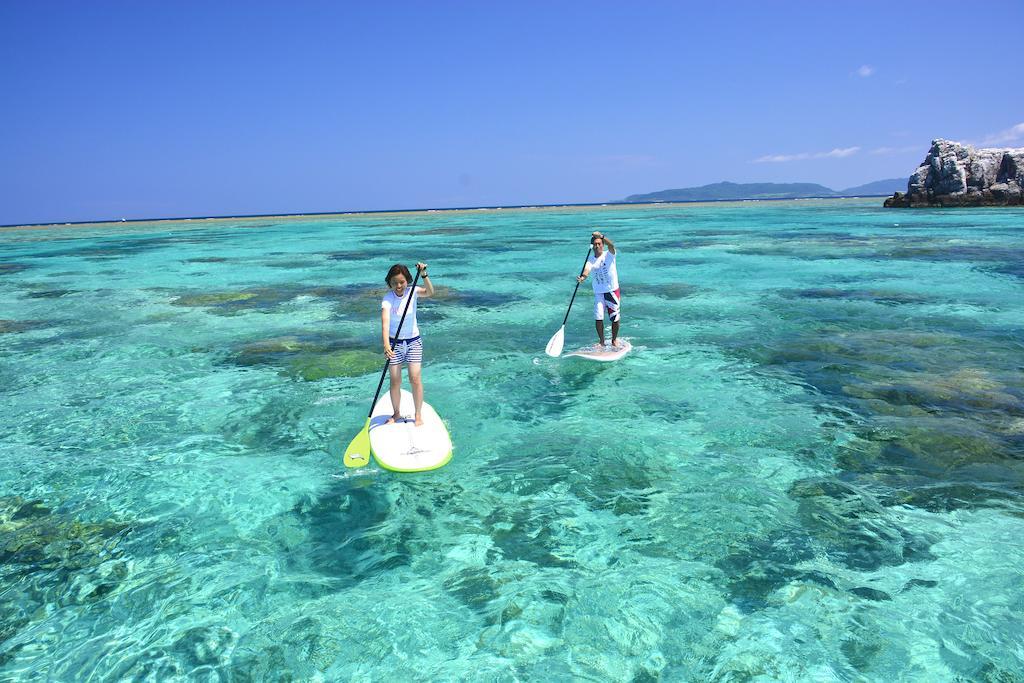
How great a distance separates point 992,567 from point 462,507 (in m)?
5.38

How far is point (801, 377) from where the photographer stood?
11.8m

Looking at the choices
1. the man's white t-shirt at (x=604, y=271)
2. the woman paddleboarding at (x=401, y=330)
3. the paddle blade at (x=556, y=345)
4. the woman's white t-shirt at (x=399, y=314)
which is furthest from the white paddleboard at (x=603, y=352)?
the woman's white t-shirt at (x=399, y=314)

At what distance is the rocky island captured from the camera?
79.9 meters

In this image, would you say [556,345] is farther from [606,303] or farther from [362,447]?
[362,447]

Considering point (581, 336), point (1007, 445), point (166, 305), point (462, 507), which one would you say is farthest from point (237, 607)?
point (166, 305)

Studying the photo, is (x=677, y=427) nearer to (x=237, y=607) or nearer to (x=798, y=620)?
(x=798, y=620)

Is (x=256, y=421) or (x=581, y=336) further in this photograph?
(x=581, y=336)

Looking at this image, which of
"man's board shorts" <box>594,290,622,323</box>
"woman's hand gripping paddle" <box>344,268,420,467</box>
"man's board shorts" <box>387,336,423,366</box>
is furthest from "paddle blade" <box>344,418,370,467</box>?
"man's board shorts" <box>594,290,622,323</box>

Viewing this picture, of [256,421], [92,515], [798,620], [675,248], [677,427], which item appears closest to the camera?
[798,620]

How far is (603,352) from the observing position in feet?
44.5

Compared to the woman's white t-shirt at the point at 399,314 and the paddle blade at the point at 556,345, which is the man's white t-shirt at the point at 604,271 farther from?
the woman's white t-shirt at the point at 399,314

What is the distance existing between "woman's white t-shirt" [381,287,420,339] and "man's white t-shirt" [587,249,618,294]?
18.8ft

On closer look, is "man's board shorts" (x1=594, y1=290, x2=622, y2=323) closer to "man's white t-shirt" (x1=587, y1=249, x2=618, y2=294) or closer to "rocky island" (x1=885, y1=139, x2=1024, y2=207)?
"man's white t-shirt" (x1=587, y1=249, x2=618, y2=294)

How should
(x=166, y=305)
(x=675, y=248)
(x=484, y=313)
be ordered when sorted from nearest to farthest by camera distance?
(x=484, y=313), (x=166, y=305), (x=675, y=248)
